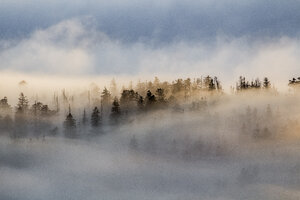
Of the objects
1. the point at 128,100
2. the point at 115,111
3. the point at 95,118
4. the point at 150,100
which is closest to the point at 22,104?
the point at 95,118

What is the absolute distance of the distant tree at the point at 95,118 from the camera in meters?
116

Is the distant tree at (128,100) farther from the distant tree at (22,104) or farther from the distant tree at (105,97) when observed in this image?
the distant tree at (22,104)

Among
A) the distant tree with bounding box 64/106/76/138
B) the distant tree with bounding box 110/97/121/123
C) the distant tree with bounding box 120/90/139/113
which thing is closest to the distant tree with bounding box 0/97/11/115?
the distant tree with bounding box 64/106/76/138

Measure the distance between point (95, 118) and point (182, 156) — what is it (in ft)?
87.1

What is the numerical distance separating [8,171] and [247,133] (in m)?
52.6

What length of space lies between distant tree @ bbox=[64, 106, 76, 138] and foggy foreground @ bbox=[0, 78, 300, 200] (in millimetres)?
1461

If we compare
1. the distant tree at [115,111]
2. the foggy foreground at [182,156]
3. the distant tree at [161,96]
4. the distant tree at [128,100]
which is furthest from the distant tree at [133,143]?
the distant tree at [161,96]

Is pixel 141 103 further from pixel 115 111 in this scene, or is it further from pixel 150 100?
pixel 115 111

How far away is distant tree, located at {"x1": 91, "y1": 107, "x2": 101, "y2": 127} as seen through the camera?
115625 millimetres

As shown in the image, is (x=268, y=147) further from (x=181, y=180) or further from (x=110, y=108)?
(x=110, y=108)

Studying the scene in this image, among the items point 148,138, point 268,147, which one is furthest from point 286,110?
point 148,138

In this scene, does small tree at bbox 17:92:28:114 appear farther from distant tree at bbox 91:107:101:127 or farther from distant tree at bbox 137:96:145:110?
→ distant tree at bbox 137:96:145:110

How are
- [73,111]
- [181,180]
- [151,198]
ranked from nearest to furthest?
[73,111], [151,198], [181,180]

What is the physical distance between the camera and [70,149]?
13425cm
